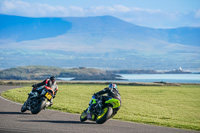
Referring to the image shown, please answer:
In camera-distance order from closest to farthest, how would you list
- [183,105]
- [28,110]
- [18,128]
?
[18,128]
[28,110]
[183,105]

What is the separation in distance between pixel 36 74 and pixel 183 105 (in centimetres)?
15502

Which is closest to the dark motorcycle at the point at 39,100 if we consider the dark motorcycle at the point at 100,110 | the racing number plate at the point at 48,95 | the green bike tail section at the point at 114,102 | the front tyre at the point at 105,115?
the racing number plate at the point at 48,95

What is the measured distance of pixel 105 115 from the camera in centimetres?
1614

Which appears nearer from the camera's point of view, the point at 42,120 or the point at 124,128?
the point at 124,128

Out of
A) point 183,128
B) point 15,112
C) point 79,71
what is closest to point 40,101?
point 15,112

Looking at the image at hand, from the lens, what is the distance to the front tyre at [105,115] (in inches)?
635

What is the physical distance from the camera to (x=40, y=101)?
19.2 metres

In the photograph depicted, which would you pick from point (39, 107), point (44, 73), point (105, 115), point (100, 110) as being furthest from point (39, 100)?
point (44, 73)

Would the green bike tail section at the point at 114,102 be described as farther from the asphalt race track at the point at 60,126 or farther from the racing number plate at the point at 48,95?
the racing number plate at the point at 48,95

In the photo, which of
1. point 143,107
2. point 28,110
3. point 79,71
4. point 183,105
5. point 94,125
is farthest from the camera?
point 79,71

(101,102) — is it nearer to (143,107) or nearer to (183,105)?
(143,107)

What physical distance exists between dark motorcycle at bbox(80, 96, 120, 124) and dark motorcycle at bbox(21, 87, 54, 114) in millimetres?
2723

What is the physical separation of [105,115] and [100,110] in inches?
24.0

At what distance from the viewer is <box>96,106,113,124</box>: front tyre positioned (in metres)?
16.1
